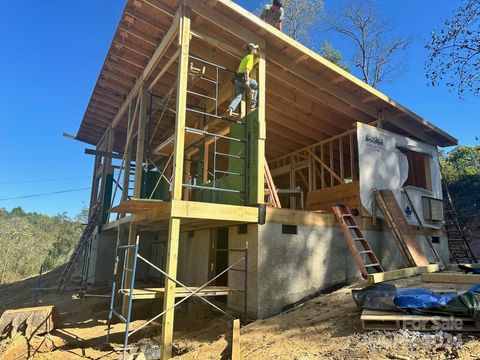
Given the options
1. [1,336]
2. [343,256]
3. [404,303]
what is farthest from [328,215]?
[1,336]

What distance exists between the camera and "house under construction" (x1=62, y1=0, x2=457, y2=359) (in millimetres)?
7191

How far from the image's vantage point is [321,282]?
8.11 metres

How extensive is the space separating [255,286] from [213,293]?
0.88 meters

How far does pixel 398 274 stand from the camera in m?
7.57

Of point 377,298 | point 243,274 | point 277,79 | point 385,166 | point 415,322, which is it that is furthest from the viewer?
point 385,166

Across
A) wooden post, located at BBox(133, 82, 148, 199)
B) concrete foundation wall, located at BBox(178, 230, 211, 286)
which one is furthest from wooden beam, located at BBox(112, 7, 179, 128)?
concrete foundation wall, located at BBox(178, 230, 211, 286)

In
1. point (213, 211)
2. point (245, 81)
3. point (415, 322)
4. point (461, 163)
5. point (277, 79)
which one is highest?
point (461, 163)

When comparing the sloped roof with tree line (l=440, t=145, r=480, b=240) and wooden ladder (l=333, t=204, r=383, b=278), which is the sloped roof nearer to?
wooden ladder (l=333, t=204, r=383, b=278)

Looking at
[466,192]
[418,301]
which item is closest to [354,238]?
[418,301]

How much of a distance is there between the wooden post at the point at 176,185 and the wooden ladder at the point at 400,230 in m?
5.88

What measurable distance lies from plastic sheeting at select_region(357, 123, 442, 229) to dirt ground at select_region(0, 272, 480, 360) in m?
3.23

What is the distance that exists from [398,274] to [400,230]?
178 centimetres

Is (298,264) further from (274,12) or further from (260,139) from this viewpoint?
(274,12)

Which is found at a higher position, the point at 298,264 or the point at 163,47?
the point at 163,47
